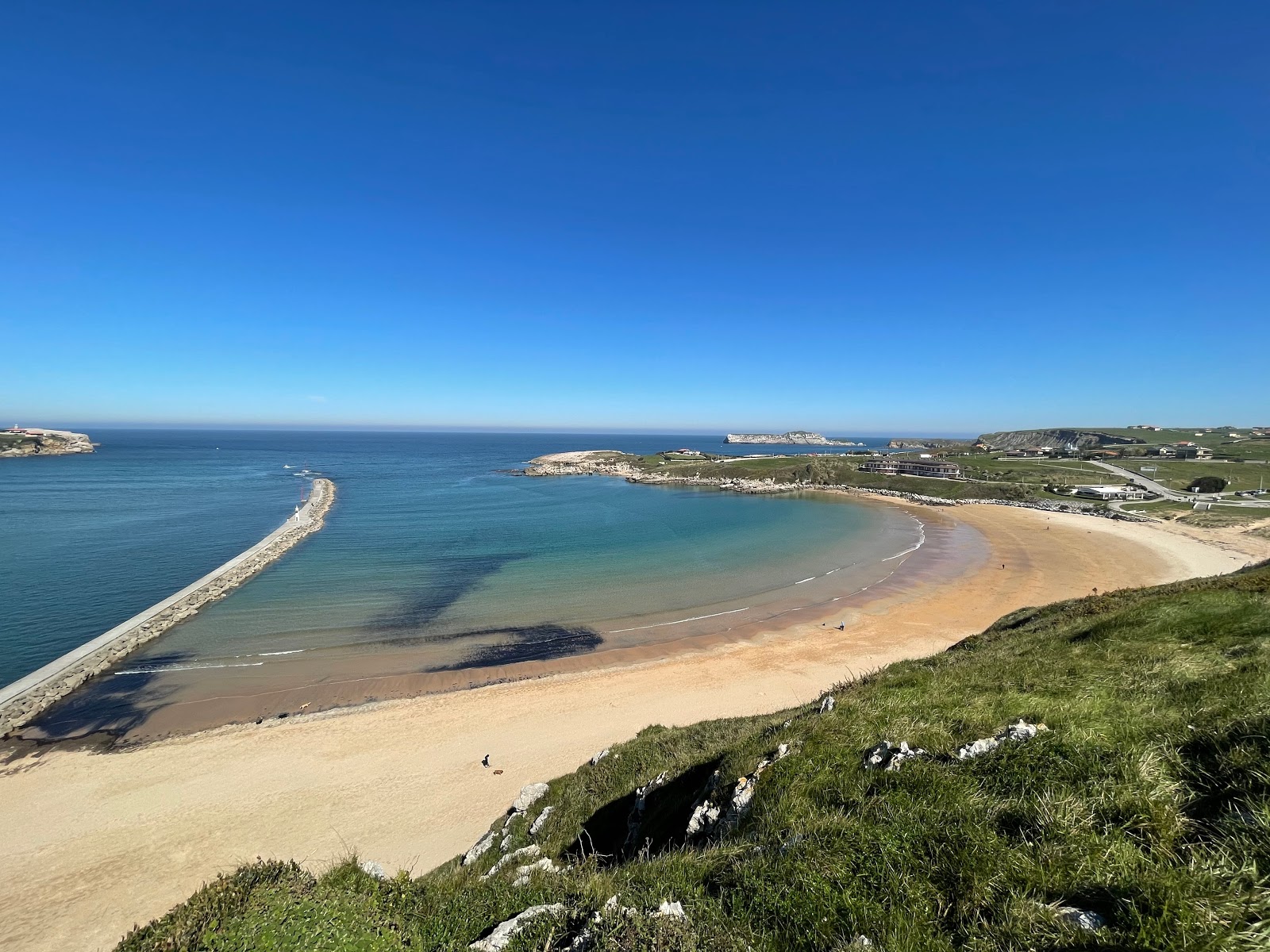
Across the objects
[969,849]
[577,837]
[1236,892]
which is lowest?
[577,837]

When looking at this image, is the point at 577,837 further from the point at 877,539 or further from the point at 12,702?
the point at 877,539

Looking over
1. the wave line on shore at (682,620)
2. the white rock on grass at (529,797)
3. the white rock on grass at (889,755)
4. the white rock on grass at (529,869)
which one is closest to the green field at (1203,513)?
the wave line on shore at (682,620)

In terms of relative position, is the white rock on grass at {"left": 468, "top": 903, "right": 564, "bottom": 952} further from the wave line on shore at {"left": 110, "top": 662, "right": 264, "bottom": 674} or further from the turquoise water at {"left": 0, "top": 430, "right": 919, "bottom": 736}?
the wave line on shore at {"left": 110, "top": 662, "right": 264, "bottom": 674}

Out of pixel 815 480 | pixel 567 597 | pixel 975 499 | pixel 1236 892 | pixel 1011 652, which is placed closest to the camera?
pixel 1236 892

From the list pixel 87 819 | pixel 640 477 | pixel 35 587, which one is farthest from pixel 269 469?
pixel 87 819

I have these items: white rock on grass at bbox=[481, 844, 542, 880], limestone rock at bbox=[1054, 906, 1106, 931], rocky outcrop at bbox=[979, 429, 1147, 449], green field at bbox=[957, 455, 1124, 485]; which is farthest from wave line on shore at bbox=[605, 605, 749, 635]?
rocky outcrop at bbox=[979, 429, 1147, 449]

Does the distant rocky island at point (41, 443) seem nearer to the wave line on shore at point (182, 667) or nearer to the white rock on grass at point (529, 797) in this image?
the wave line on shore at point (182, 667)
